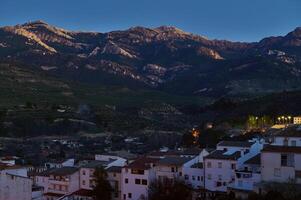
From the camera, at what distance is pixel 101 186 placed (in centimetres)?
5012

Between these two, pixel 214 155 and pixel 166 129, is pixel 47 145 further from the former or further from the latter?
pixel 214 155

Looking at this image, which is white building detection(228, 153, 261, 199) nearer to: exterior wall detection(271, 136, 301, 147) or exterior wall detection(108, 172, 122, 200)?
exterior wall detection(271, 136, 301, 147)

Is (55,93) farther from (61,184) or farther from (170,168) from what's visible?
(170,168)

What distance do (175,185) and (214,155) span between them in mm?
5761

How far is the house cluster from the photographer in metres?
42.8

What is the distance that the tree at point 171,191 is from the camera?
43469 millimetres

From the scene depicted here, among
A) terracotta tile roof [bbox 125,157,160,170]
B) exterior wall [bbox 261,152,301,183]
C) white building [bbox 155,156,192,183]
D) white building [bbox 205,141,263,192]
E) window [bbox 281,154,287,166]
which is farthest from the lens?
terracotta tile roof [bbox 125,157,160,170]

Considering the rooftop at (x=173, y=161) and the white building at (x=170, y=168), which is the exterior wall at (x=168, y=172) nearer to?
Result: the white building at (x=170, y=168)

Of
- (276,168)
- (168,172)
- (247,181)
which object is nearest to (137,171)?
(168,172)

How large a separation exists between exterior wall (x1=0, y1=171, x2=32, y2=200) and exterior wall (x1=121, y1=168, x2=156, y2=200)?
8.63 meters

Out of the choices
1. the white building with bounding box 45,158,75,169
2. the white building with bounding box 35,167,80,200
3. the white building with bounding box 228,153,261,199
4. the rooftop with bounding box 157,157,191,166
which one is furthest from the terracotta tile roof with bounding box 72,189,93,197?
the white building with bounding box 228,153,261,199

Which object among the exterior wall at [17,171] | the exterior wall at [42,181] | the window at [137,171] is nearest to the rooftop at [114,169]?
the window at [137,171]

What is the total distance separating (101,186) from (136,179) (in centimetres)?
319

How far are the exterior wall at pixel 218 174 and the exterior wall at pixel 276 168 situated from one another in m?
8.83
